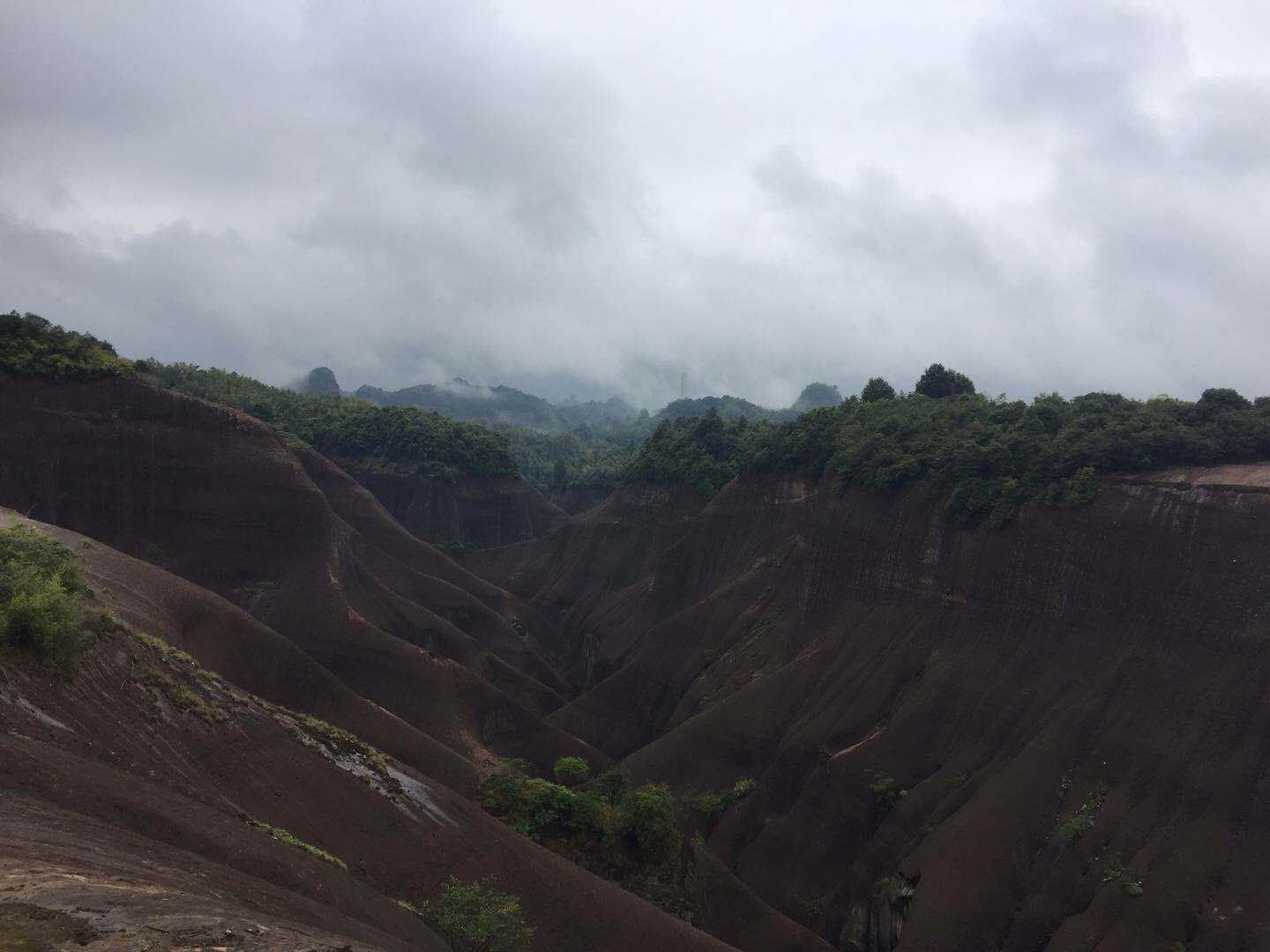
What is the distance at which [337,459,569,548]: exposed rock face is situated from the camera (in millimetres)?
97938

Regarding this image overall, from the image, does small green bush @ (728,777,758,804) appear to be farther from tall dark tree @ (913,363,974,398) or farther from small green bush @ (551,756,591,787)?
tall dark tree @ (913,363,974,398)

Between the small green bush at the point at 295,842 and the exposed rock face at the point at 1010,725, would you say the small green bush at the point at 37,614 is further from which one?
the exposed rock face at the point at 1010,725

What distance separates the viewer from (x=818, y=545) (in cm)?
4547

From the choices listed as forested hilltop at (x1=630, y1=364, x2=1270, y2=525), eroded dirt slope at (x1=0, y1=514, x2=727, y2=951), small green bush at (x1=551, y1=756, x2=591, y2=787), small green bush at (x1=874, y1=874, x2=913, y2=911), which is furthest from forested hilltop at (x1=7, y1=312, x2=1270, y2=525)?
eroded dirt slope at (x1=0, y1=514, x2=727, y2=951)

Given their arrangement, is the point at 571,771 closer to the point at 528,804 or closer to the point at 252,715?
the point at 528,804


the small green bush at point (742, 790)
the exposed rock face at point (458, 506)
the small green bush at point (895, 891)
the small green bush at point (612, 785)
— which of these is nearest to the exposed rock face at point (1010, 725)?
the small green bush at point (895, 891)

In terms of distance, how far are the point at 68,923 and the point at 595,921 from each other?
15761mm

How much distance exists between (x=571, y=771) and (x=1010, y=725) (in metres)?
19.5

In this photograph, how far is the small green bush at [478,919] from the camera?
1981 cm

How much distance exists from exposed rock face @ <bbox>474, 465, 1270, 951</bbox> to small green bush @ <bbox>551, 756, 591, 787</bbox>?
2998 mm

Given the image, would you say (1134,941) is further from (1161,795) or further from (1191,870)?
(1161,795)

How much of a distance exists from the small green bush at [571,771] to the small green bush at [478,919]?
1686 centimetres

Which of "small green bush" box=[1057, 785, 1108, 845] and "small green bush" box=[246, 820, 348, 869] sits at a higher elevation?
"small green bush" box=[1057, 785, 1108, 845]

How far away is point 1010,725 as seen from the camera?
101 ft
